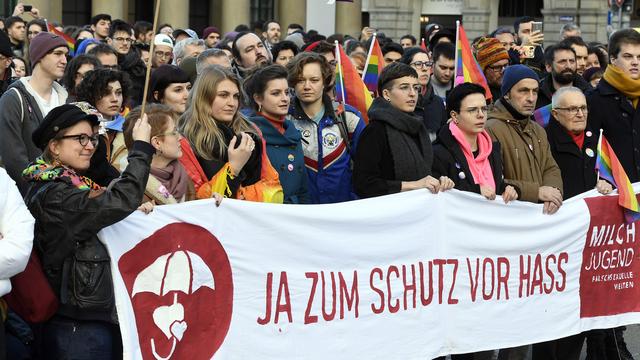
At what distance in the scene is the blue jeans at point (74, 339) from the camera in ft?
19.3

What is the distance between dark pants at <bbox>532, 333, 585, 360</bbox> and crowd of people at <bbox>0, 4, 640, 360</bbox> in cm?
1

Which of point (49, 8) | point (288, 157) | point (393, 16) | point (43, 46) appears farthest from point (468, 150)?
point (393, 16)

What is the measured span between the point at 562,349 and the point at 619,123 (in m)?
1.92

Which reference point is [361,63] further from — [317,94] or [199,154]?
[199,154]

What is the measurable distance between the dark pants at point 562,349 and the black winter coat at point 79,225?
3.56m

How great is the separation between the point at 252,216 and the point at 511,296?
2.01 meters

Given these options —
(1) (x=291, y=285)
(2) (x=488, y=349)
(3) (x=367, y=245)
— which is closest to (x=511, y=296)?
(2) (x=488, y=349)

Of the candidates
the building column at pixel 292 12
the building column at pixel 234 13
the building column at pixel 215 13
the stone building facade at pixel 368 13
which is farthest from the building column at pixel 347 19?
the building column at pixel 215 13

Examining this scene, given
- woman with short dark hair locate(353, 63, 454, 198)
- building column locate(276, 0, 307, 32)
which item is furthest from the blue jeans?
building column locate(276, 0, 307, 32)

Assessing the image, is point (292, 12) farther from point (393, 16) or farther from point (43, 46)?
point (43, 46)

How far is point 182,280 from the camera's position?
628cm

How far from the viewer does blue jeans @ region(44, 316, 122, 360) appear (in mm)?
5879

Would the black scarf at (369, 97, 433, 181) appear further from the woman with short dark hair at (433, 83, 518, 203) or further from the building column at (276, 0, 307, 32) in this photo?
the building column at (276, 0, 307, 32)

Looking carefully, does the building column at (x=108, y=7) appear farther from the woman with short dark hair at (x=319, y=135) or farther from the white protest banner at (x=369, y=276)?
the white protest banner at (x=369, y=276)
